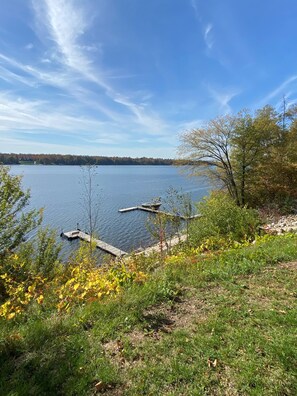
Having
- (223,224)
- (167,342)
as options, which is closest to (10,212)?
(167,342)

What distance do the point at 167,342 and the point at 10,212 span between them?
279 inches

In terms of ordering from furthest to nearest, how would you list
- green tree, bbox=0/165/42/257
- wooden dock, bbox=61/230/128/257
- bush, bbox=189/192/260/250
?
wooden dock, bbox=61/230/128/257 → bush, bbox=189/192/260/250 → green tree, bbox=0/165/42/257

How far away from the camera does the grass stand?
218cm

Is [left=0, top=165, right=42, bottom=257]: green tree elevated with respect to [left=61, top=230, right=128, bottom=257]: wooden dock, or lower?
elevated

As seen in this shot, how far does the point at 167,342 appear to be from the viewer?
2.70 metres

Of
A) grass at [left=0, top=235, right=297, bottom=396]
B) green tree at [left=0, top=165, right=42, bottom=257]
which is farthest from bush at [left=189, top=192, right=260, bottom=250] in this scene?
green tree at [left=0, top=165, right=42, bottom=257]

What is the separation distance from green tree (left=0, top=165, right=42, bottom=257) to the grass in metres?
4.82

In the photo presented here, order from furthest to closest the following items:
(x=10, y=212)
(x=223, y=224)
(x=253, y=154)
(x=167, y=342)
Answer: (x=253, y=154) < (x=223, y=224) < (x=10, y=212) < (x=167, y=342)

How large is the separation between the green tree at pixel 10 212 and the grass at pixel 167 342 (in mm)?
4815

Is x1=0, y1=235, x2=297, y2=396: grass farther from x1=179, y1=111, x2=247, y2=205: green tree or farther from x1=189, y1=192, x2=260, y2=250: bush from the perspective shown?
x1=179, y1=111, x2=247, y2=205: green tree

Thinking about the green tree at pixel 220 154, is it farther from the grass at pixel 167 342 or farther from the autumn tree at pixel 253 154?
the grass at pixel 167 342

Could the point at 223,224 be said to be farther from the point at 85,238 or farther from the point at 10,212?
the point at 85,238

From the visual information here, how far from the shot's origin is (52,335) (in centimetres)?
294

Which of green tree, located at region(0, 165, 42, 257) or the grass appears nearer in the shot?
the grass
